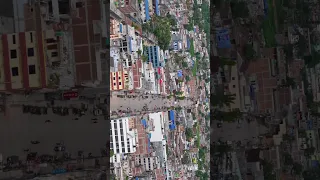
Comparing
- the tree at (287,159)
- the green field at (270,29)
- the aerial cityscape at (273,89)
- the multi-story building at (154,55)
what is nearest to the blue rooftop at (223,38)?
the aerial cityscape at (273,89)

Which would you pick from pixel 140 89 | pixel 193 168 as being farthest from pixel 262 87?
pixel 193 168

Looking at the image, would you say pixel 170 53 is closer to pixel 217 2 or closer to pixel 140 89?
pixel 140 89

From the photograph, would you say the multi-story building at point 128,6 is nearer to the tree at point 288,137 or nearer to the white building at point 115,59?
the white building at point 115,59

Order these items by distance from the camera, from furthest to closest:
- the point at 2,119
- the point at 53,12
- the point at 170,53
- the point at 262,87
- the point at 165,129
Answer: the point at 170,53 < the point at 165,129 < the point at 262,87 < the point at 53,12 < the point at 2,119

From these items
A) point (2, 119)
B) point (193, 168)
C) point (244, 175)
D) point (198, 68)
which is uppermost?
point (198, 68)

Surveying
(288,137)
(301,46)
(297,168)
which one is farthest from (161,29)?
(297,168)
